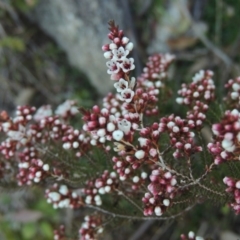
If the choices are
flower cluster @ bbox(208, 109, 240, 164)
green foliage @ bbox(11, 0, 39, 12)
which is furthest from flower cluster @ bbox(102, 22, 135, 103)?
green foliage @ bbox(11, 0, 39, 12)

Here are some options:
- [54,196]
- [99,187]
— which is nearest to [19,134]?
[54,196]

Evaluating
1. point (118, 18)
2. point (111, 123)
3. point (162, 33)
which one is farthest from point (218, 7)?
point (111, 123)

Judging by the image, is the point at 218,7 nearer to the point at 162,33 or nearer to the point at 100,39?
the point at 162,33

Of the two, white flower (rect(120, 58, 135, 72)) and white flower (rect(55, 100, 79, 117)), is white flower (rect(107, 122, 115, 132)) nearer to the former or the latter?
white flower (rect(120, 58, 135, 72))

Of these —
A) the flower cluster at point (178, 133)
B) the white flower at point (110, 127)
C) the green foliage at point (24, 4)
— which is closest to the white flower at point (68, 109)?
the flower cluster at point (178, 133)

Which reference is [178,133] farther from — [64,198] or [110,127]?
[64,198]

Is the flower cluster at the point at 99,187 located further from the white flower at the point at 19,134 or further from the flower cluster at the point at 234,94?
the flower cluster at the point at 234,94
